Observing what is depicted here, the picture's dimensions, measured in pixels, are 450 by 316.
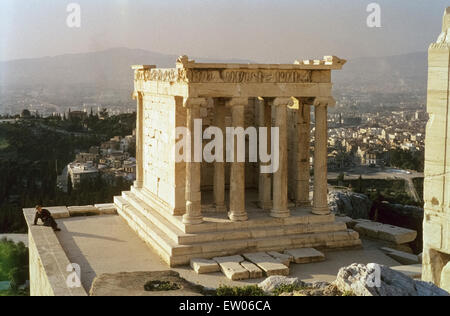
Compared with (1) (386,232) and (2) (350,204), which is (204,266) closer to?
(1) (386,232)

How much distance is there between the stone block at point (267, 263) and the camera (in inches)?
620

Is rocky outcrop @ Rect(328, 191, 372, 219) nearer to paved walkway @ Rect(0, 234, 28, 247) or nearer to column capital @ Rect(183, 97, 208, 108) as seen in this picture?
column capital @ Rect(183, 97, 208, 108)

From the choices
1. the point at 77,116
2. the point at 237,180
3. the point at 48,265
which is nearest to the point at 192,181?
the point at 237,180

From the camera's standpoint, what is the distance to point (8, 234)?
1934 inches

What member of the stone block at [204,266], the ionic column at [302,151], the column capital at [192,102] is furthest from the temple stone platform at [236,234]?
the column capital at [192,102]

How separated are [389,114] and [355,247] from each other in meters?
89.4

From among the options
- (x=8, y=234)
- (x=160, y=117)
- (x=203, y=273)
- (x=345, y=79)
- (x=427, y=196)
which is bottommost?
(x=8, y=234)

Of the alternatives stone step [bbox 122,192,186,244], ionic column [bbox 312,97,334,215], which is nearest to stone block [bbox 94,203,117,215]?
stone step [bbox 122,192,186,244]

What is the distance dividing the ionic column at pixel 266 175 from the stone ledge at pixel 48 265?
6.96 metres

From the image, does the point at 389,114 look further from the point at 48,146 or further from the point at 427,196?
the point at 427,196

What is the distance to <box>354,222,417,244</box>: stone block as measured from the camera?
20000 mm

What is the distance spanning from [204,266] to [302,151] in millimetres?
6589

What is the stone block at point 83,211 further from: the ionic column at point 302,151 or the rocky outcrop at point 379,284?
the rocky outcrop at point 379,284
